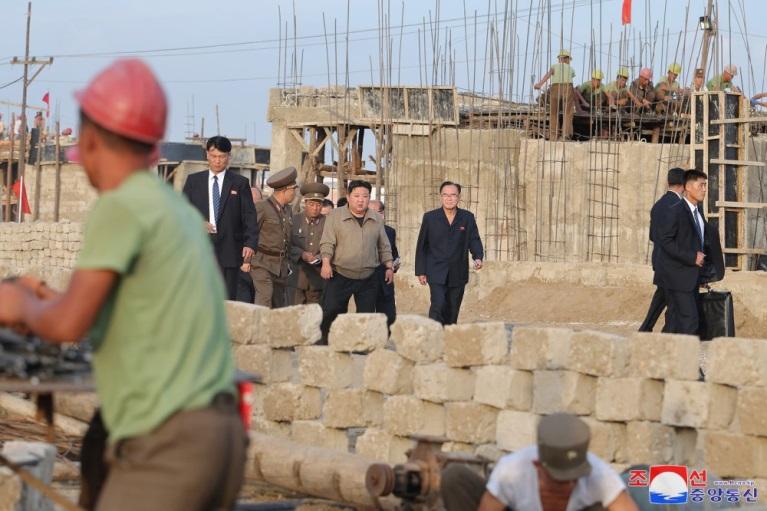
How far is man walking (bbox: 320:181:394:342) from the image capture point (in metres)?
14.0

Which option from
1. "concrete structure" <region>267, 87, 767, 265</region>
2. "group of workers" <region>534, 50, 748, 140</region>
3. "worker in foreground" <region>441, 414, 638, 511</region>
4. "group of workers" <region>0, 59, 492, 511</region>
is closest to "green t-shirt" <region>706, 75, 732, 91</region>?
"concrete structure" <region>267, 87, 767, 265</region>

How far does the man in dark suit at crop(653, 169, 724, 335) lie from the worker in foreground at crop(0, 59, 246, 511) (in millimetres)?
9667

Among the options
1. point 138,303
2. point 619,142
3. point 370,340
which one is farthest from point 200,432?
point 619,142

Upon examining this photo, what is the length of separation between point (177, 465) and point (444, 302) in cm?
1113

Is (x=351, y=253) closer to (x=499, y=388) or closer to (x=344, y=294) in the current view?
(x=344, y=294)

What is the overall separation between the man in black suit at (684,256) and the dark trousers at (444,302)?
234 cm

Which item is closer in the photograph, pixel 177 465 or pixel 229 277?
pixel 177 465

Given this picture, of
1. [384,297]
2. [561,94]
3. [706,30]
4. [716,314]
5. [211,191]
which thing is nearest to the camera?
[211,191]

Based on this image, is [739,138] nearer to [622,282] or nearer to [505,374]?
[622,282]

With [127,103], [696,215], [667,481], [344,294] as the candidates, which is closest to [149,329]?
[127,103]

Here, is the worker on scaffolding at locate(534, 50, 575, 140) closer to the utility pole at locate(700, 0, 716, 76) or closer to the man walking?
the utility pole at locate(700, 0, 716, 76)

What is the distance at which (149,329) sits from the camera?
3.48 m

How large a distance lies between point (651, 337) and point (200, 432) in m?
5.68

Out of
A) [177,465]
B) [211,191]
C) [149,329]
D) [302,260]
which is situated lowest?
[177,465]
